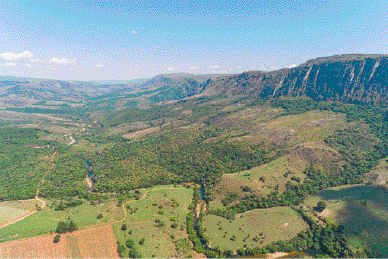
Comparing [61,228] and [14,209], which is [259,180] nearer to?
[61,228]

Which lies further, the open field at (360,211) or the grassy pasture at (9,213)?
the grassy pasture at (9,213)

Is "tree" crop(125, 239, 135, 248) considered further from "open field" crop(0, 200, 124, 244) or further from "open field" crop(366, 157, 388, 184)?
"open field" crop(366, 157, 388, 184)

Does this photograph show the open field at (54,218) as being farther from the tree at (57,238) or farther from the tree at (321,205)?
the tree at (321,205)

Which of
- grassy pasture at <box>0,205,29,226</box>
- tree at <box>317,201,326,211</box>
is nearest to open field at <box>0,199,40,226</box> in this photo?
grassy pasture at <box>0,205,29,226</box>

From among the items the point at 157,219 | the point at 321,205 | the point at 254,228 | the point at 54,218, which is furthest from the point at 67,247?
the point at 321,205

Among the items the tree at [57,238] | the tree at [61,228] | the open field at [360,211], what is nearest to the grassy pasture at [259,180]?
the open field at [360,211]
